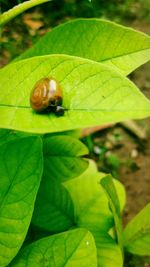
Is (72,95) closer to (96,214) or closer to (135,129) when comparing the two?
(96,214)

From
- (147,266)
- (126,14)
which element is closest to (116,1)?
(126,14)

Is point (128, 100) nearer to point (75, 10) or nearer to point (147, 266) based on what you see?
point (147, 266)

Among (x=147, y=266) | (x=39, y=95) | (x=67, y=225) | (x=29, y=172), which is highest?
(x=39, y=95)

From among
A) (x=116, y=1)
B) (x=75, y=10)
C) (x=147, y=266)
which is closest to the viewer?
(x=147, y=266)

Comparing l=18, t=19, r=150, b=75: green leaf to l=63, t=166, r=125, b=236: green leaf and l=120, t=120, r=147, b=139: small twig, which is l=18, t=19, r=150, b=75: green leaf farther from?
l=120, t=120, r=147, b=139: small twig

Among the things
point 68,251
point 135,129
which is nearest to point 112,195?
point 68,251

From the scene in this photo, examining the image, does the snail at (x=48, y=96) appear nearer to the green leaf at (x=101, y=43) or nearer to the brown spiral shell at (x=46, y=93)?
the brown spiral shell at (x=46, y=93)

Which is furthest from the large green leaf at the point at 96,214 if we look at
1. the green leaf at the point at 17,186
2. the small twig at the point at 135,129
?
the small twig at the point at 135,129
